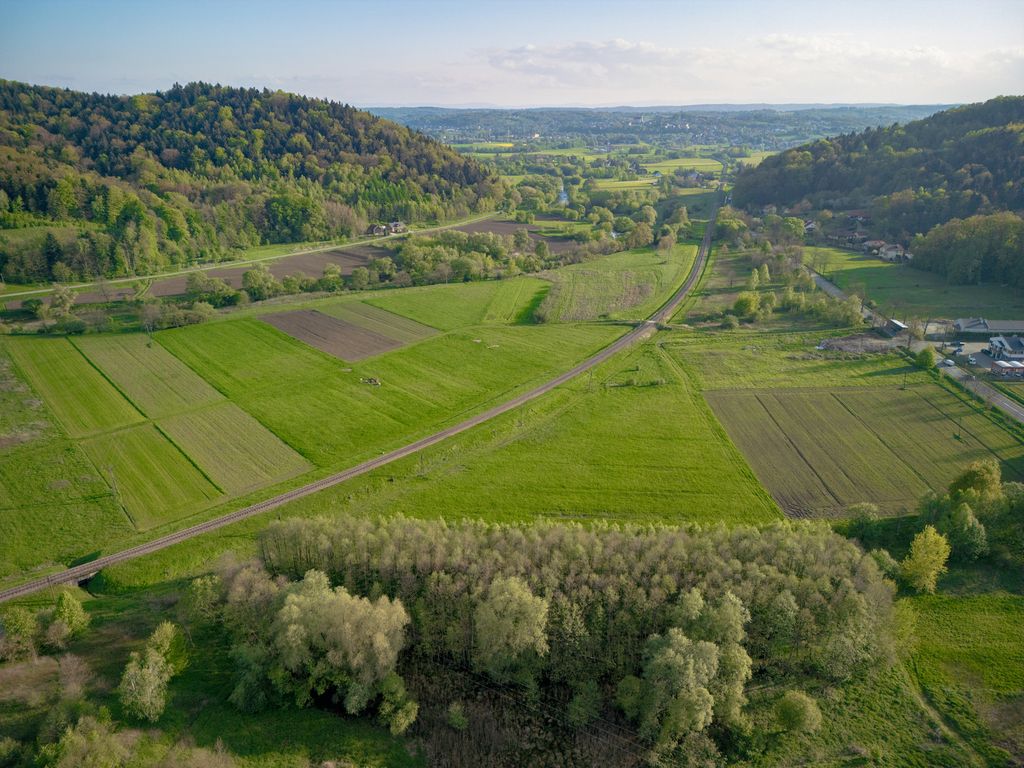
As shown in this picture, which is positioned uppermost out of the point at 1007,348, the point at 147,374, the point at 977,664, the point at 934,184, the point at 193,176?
the point at 934,184

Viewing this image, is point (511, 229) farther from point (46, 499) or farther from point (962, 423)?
→ point (46, 499)

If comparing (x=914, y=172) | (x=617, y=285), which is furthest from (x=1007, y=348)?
(x=914, y=172)

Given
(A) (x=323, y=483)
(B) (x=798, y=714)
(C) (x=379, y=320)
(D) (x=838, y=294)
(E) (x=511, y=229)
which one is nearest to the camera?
(B) (x=798, y=714)

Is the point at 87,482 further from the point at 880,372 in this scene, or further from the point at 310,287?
the point at 880,372

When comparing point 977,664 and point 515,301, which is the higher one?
point 515,301

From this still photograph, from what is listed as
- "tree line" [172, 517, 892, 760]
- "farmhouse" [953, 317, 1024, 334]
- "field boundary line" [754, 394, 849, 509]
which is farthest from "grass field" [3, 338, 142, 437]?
"farmhouse" [953, 317, 1024, 334]

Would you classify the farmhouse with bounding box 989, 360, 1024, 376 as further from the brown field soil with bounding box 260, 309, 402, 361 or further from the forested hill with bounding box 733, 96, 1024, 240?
the brown field soil with bounding box 260, 309, 402, 361

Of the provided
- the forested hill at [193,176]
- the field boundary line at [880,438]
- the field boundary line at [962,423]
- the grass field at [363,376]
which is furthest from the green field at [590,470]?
the forested hill at [193,176]

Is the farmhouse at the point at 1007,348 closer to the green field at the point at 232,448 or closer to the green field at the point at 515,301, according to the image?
the green field at the point at 515,301
